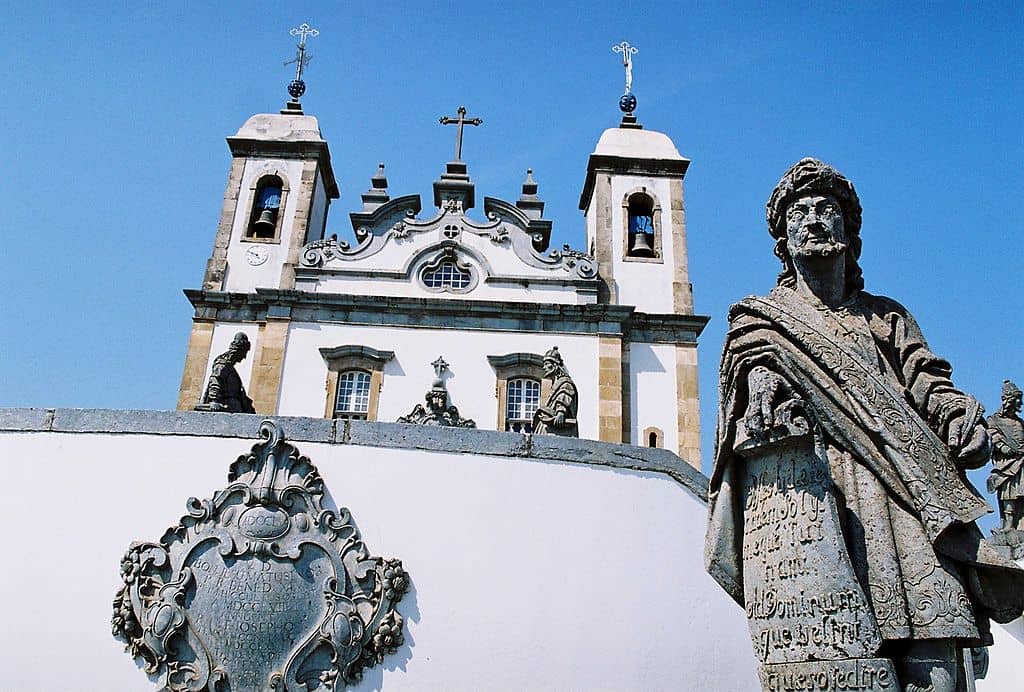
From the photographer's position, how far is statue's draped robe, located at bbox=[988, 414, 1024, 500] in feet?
29.1

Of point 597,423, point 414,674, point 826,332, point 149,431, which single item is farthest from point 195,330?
point 826,332

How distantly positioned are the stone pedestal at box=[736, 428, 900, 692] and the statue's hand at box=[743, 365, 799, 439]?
0.04 m

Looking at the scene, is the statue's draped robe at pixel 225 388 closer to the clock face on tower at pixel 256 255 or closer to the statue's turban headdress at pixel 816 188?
the statue's turban headdress at pixel 816 188

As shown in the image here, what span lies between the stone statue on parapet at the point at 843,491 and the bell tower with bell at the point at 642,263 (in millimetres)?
14172

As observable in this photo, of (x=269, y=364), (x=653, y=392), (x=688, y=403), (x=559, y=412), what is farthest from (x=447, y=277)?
(x=559, y=412)

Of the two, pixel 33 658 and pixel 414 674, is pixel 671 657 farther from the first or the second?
pixel 33 658

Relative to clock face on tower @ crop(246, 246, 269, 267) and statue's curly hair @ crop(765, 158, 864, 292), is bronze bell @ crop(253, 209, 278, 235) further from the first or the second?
statue's curly hair @ crop(765, 158, 864, 292)

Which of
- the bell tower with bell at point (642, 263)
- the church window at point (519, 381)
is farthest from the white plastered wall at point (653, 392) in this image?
the church window at point (519, 381)

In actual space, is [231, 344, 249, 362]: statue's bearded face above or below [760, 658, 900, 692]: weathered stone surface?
above

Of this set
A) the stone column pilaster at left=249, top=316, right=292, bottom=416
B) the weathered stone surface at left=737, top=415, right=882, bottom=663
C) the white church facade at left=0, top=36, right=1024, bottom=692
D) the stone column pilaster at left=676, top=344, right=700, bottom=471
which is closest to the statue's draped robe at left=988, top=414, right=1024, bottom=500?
the white church facade at left=0, top=36, right=1024, bottom=692

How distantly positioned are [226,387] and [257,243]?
10.6 meters

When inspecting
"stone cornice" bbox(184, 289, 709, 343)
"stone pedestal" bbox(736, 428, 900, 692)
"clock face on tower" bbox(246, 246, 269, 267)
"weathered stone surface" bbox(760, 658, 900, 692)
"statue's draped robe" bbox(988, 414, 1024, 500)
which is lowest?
"weathered stone surface" bbox(760, 658, 900, 692)

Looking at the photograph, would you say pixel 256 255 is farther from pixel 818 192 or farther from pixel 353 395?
pixel 818 192

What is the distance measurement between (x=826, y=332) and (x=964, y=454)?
0.59 meters
